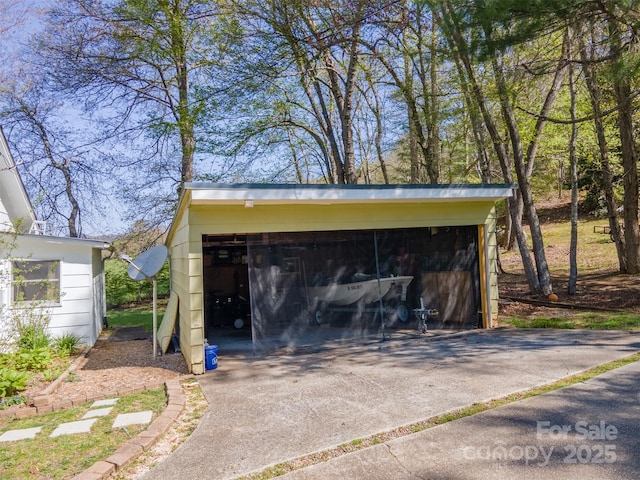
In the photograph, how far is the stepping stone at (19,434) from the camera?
3697 millimetres

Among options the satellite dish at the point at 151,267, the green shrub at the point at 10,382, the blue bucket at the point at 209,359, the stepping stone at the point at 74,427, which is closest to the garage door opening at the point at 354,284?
the blue bucket at the point at 209,359

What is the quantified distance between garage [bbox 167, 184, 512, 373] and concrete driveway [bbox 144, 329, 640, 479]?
23.3 inches

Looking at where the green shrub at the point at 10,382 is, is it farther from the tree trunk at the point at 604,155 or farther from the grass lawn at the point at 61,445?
the tree trunk at the point at 604,155

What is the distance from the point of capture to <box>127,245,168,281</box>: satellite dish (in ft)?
22.2

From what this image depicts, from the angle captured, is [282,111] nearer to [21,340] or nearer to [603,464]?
[21,340]

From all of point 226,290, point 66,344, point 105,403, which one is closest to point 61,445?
point 105,403

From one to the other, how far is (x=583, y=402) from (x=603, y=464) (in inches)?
44.4

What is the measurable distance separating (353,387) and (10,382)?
13.2 ft

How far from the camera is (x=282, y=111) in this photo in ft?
44.7

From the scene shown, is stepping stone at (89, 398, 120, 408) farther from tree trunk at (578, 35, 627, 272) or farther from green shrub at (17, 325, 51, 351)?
tree trunk at (578, 35, 627, 272)

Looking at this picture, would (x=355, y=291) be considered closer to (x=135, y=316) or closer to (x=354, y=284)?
(x=354, y=284)

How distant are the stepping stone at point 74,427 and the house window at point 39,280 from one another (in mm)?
4726

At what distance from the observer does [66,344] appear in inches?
301

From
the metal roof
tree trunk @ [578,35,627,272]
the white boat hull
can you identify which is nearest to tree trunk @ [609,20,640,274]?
tree trunk @ [578,35,627,272]
